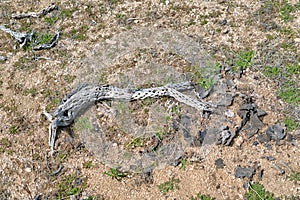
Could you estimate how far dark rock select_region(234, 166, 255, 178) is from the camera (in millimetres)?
7426

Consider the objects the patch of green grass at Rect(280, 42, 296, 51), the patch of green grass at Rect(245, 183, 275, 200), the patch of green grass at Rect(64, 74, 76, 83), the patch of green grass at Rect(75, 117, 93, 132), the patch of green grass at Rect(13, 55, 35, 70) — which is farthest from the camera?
the patch of green grass at Rect(13, 55, 35, 70)

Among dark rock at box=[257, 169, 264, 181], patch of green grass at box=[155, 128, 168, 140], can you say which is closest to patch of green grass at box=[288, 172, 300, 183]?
dark rock at box=[257, 169, 264, 181]

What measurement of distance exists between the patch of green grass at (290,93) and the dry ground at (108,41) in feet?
0.07

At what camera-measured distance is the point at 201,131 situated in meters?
8.13

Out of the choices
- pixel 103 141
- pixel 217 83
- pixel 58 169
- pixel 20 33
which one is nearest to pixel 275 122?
pixel 217 83

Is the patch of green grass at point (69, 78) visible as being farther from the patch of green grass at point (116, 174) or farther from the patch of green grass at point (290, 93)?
the patch of green grass at point (290, 93)

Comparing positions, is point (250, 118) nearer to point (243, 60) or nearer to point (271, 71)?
point (271, 71)

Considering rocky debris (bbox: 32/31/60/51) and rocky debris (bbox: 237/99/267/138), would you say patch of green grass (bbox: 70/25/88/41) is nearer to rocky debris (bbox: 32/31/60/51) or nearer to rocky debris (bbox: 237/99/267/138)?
rocky debris (bbox: 32/31/60/51)

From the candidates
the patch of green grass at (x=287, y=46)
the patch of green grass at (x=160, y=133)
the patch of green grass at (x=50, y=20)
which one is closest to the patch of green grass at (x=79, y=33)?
the patch of green grass at (x=50, y=20)

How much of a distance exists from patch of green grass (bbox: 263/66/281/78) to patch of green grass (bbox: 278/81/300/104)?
0.35 metres

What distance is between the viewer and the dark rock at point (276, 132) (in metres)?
7.91

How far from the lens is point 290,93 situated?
28.5 feet

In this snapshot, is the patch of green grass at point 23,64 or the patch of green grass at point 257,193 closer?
the patch of green grass at point 257,193

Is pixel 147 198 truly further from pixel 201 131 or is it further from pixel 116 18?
pixel 116 18
